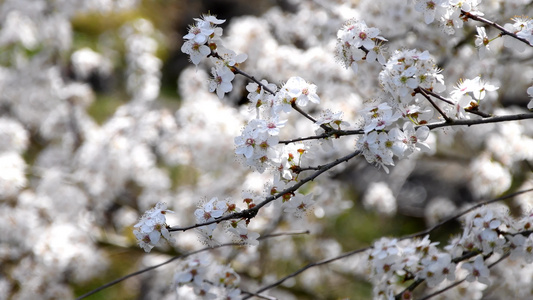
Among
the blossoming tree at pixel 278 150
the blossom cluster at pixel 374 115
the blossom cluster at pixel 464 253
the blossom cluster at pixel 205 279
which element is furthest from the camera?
the blossom cluster at pixel 205 279

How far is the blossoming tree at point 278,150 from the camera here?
148 cm

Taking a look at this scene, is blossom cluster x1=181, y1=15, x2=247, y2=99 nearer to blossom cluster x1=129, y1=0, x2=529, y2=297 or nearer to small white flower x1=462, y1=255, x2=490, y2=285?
blossom cluster x1=129, y1=0, x2=529, y2=297

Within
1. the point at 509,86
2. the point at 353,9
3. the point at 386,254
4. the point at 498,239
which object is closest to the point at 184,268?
the point at 386,254

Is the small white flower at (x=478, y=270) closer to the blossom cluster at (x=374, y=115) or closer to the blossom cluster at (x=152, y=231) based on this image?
the blossom cluster at (x=374, y=115)

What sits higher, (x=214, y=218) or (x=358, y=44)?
(x=358, y=44)

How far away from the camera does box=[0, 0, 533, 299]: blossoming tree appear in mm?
1482

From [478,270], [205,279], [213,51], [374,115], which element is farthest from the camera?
[205,279]

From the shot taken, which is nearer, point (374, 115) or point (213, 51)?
point (374, 115)

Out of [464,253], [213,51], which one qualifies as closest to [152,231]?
[213,51]

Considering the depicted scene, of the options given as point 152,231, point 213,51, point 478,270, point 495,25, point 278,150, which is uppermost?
point 213,51

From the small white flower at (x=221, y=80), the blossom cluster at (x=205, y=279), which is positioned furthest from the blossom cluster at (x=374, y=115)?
the blossom cluster at (x=205, y=279)

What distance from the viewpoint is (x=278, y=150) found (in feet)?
4.80

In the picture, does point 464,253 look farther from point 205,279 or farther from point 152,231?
point 152,231

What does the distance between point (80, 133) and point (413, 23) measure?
9.48ft
